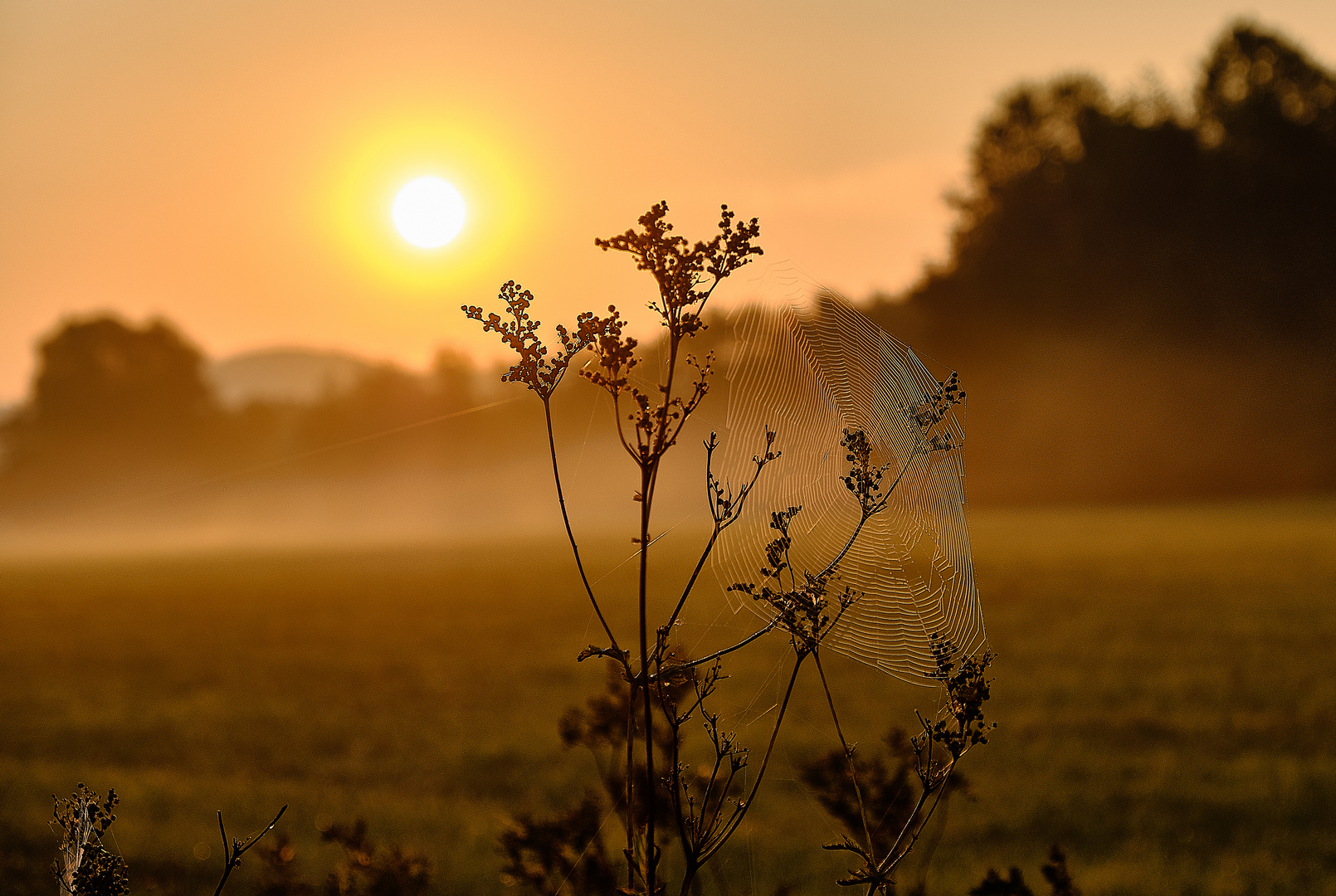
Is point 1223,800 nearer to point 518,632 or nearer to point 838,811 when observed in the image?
point 838,811

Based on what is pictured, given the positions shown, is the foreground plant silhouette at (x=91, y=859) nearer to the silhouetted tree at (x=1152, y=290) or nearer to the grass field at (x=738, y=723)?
the grass field at (x=738, y=723)

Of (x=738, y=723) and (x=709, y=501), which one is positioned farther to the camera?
(x=738, y=723)

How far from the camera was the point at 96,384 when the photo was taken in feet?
319

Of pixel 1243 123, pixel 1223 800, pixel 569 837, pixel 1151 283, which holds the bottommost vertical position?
pixel 1223 800

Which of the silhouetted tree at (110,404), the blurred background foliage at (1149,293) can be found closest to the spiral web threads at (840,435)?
the blurred background foliage at (1149,293)

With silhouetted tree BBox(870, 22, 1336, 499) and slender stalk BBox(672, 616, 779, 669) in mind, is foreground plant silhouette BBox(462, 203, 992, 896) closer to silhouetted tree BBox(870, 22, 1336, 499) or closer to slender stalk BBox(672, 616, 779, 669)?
slender stalk BBox(672, 616, 779, 669)

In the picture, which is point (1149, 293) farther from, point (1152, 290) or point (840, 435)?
point (840, 435)

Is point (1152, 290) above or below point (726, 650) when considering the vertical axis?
above

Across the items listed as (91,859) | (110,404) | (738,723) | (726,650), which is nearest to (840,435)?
(738,723)

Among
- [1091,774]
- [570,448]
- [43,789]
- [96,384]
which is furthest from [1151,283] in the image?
[96,384]

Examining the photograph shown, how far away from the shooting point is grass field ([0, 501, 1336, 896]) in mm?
6395

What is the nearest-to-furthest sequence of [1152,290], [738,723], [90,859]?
1. [90,859]
2. [738,723]
3. [1152,290]

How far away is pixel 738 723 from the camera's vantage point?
2250 millimetres

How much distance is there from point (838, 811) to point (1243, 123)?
55987mm
